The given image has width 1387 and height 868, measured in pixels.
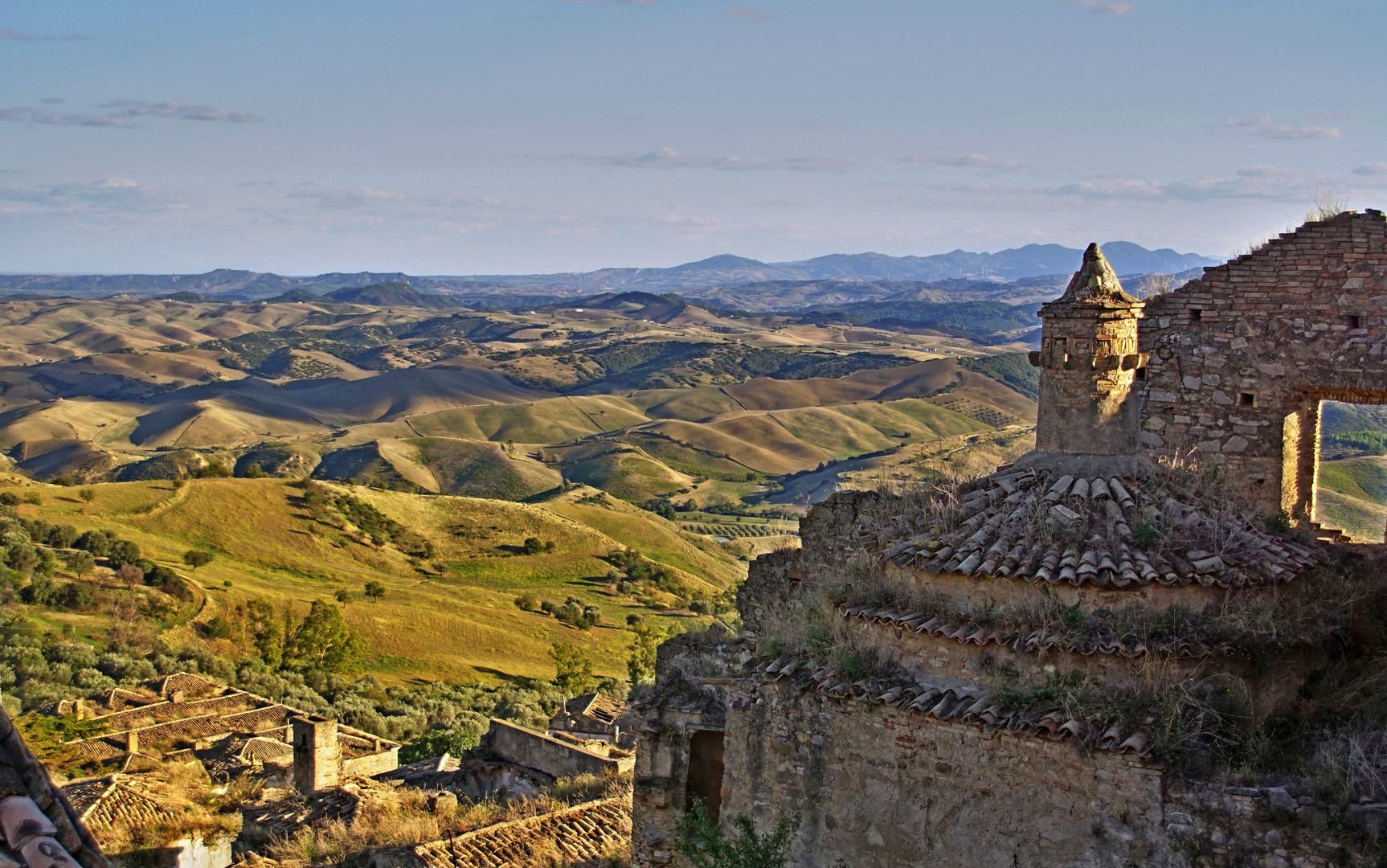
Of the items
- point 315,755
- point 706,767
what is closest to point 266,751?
point 315,755

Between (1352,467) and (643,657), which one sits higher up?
(1352,467)

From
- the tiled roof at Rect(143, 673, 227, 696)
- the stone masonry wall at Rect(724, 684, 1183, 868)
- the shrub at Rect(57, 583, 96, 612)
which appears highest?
the stone masonry wall at Rect(724, 684, 1183, 868)

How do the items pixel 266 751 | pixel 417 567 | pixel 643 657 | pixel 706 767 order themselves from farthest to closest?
pixel 417 567, pixel 643 657, pixel 266 751, pixel 706 767

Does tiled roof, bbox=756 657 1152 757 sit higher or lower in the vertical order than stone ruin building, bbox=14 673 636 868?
higher

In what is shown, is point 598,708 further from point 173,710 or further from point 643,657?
point 643,657

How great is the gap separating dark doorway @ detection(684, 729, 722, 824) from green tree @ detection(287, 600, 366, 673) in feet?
125

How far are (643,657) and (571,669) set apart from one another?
4273 mm

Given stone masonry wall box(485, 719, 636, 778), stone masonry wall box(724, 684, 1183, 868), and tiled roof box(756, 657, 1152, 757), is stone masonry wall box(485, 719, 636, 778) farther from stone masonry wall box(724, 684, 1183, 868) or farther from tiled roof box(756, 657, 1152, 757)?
tiled roof box(756, 657, 1152, 757)

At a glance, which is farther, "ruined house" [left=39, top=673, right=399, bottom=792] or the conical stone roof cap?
"ruined house" [left=39, top=673, right=399, bottom=792]

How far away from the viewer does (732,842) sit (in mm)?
10258

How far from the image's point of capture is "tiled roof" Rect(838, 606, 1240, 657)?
8.62 m

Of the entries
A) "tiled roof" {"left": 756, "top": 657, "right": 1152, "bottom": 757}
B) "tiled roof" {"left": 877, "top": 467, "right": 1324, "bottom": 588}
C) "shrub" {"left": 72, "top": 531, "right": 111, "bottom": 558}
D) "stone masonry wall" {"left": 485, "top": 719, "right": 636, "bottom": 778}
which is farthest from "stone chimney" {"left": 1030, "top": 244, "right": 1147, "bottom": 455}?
"shrub" {"left": 72, "top": 531, "right": 111, "bottom": 558}

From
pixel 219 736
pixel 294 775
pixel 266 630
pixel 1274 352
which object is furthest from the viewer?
pixel 266 630

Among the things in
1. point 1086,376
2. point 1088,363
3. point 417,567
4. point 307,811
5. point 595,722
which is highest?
point 1088,363
